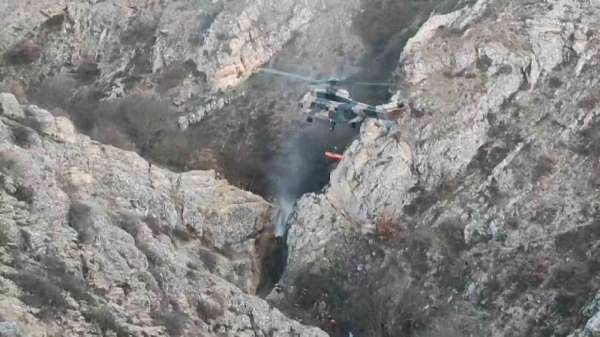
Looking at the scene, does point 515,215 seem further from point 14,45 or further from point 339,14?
point 14,45

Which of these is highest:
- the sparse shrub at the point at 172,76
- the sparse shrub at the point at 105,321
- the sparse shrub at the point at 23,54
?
the sparse shrub at the point at 23,54

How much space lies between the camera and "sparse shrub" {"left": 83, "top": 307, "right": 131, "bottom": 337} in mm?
21469

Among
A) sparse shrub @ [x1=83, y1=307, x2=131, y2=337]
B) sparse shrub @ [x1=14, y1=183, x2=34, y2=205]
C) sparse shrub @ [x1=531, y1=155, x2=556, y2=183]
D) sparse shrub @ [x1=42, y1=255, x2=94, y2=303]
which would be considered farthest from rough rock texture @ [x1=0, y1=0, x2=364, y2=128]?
sparse shrub @ [x1=83, y1=307, x2=131, y2=337]

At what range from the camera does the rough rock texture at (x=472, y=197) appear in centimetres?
3525

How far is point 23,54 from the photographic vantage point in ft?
180

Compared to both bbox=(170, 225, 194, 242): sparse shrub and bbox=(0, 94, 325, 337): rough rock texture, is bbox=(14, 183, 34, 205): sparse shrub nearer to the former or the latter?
bbox=(0, 94, 325, 337): rough rock texture

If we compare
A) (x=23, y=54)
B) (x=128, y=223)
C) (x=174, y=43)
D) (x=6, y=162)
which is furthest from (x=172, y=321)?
(x=23, y=54)

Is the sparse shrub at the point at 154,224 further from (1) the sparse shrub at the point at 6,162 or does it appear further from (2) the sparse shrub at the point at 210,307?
(1) the sparse shrub at the point at 6,162

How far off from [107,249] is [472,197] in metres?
20.1

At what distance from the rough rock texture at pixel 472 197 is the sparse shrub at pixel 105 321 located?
15431mm

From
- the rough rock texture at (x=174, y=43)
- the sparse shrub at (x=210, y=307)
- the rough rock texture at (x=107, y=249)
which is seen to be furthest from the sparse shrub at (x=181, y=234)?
the rough rock texture at (x=174, y=43)

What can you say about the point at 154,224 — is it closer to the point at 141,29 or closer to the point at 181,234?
the point at 181,234

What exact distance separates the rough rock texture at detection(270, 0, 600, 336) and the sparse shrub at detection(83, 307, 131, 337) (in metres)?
15.4

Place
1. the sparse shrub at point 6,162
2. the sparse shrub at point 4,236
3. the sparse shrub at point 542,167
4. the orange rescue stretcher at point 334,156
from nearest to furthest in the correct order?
the sparse shrub at point 4,236
the sparse shrub at point 6,162
the sparse shrub at point 542,167
the orange rescue stretcher at point 334,156
